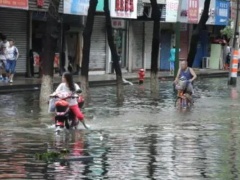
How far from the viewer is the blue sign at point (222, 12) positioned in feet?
177

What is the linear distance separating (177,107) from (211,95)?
7.02m

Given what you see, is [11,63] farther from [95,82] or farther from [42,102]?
[42,102]

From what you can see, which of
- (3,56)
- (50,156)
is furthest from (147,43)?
(50,156)

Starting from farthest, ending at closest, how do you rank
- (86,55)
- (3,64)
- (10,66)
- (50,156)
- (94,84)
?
(94,84) → (3,64) → (10,66) → (86,55) → (50,156)

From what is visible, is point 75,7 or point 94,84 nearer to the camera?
point 94,84

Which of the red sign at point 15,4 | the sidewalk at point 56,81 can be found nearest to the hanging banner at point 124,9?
the sidewalk at point 56,81

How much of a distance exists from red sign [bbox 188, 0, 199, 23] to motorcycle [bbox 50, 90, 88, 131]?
33.6 metres

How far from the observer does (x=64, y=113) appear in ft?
54.5

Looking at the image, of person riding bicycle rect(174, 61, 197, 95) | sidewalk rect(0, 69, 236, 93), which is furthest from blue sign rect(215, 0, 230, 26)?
person riding bicycle rect(174, 61, 197, 95)

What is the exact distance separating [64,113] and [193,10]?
34.9 m

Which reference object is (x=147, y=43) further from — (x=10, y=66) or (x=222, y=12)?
(x=10, y=66)

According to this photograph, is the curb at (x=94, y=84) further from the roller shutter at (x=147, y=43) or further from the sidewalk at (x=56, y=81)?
the roller shutter at (x=147, y=43)

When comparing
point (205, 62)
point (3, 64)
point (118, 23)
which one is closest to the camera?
point (3, 64)

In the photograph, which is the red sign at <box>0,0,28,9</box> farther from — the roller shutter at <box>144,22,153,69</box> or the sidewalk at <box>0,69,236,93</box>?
the roller shutter at <box>144,22,153,69</box>
